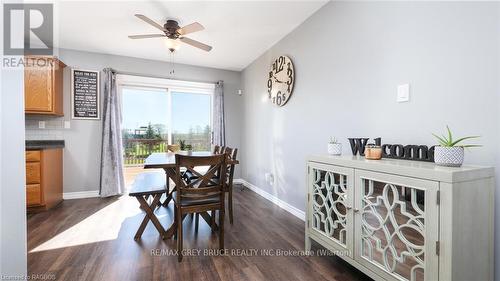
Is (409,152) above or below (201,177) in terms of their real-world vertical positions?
above

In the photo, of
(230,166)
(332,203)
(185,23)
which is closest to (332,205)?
(332,203)

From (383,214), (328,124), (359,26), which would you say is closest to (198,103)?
(328,124)

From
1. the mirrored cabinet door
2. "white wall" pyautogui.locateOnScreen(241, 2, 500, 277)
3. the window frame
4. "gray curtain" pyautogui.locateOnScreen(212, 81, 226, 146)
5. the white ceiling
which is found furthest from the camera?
"gray curtain" pyautogui.locateOnScreen(212, 81, 226, 146)

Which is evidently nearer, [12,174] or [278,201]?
[12,174]

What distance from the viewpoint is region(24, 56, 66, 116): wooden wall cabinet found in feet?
10.1

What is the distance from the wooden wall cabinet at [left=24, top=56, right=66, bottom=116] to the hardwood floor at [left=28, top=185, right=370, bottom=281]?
4.96ft

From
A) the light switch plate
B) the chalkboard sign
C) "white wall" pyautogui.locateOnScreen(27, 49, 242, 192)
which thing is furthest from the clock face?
the chalkboard sign

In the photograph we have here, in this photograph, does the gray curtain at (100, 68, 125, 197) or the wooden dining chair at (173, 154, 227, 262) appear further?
the gray curtain at (100, 68, 125, 197)

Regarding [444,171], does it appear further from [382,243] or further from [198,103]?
[198,103]

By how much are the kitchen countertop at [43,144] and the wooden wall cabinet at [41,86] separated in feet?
1.49

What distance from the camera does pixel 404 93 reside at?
161cm

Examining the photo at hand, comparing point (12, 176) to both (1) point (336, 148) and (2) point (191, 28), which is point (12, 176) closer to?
(2) point (191, 28)

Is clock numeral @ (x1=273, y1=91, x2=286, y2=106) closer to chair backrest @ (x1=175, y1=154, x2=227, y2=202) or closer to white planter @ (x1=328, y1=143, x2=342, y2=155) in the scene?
white planter @ (x1=328, y1=143, x2=342, y2=155)

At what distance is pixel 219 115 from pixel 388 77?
3.25 m
